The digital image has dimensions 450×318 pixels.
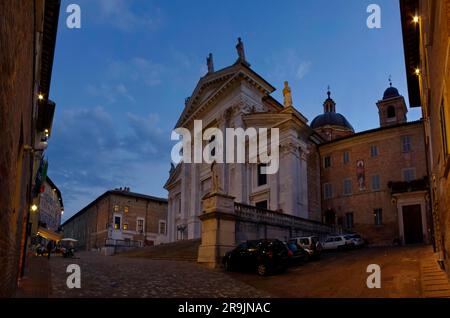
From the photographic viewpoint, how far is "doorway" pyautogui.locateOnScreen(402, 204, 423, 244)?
1201 inches

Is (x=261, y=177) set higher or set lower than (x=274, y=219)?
higher

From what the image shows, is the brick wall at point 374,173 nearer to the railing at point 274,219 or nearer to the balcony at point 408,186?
the balcony at point 408,186

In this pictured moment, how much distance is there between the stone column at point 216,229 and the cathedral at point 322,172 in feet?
33.5

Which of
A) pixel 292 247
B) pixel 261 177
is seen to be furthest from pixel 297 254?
pixel 261 177

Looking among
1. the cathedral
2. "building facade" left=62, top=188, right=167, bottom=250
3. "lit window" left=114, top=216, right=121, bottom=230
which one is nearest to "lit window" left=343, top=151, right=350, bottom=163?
the cathedral

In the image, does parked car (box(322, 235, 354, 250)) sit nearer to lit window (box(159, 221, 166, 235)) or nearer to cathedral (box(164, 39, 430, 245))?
cathedral (box(164, 39, 430, 245))

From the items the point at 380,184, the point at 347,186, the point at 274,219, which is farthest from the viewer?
the point at 347,186

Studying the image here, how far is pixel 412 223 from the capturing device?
30.8m

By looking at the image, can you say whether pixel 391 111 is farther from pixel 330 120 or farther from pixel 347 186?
pixel 347 186

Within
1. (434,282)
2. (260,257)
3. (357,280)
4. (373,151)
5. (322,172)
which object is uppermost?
(373,151)

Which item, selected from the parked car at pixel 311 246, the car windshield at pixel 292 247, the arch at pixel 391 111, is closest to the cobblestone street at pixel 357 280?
the car windshield at pixel 292 247

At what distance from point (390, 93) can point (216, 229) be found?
1883 inches

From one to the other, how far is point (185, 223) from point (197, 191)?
427 centimetres
